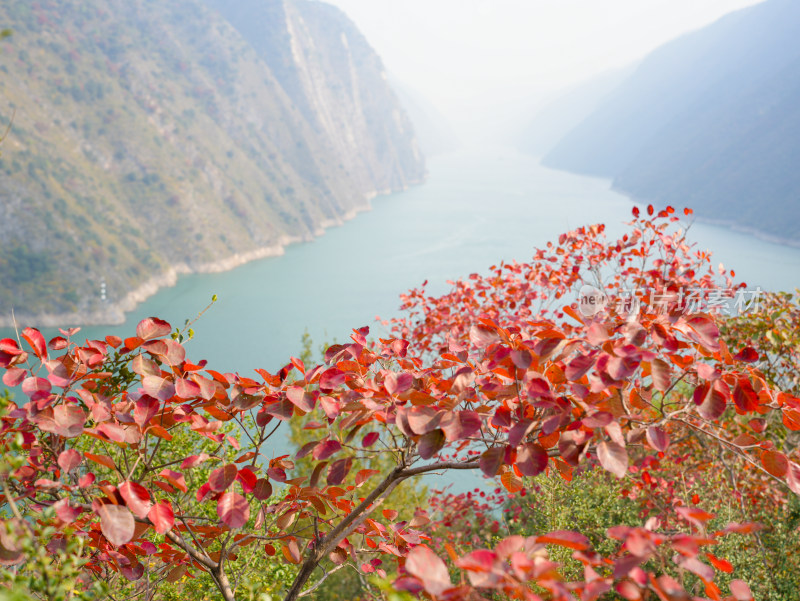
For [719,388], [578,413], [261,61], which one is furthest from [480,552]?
[261,61]

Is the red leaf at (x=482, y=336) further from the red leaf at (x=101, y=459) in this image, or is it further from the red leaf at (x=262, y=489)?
the red leaf at (x=101, y=459)

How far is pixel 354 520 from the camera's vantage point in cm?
150

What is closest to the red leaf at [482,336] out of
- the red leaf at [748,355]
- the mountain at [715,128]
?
the red leaf at [748,355]

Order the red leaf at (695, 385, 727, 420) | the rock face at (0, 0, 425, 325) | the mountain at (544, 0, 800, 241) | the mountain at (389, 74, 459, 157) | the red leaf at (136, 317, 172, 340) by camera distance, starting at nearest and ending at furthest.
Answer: the red leaf at (695, 385, 727, 420), the red leaf at (136, 317, 172, 340), the rock face at (0, 0, 425, 325), the mountain at (544, 0, 800, 241), the mountain at (389, 74, 459, 157)

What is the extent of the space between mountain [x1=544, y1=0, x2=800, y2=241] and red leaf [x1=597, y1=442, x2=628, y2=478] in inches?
1932

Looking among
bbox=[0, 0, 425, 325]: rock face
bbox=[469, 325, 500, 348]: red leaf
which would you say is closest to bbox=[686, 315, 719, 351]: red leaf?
bbox=[469, 325, 500, 348]: red leaf

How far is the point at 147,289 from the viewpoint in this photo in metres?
32.6

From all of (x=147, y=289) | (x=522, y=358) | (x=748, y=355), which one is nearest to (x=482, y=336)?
(x=522, y=358)

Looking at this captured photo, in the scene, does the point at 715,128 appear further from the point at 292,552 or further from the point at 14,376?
the point at 14,376

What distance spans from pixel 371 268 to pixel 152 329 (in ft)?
122

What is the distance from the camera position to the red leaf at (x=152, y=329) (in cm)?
133

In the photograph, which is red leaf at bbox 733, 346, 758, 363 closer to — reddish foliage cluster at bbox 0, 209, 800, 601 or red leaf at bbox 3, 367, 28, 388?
reddish foliage cluster at bbox 0, 209, 800, 601

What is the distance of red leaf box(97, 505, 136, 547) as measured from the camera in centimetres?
100

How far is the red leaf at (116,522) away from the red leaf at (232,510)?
0.21 m
